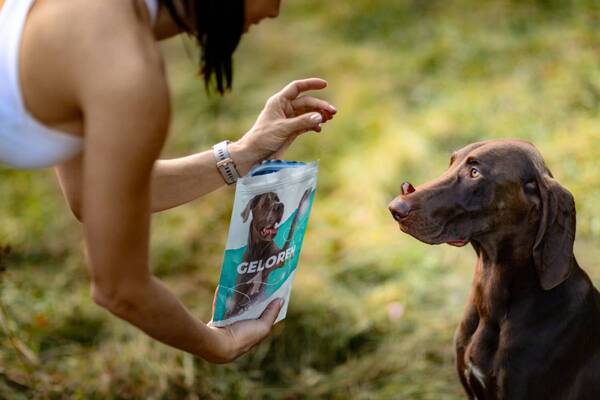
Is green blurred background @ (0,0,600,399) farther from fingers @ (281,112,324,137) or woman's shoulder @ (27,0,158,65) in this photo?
woman's shoulder @ (27,0,158,65)

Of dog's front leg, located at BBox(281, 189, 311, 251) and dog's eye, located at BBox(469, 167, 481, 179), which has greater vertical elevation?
dog's eye, located at BBox(469, 167, 481, 179)

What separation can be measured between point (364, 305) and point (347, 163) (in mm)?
1737

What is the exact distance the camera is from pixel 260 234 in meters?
2.54

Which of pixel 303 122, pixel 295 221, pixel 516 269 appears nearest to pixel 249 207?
pixel 295 221

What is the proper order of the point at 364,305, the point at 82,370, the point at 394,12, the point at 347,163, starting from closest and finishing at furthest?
the point at 82,370
the point at 364,305
the point at 347,163
the point at 394,12

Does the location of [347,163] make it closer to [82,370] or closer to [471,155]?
[82,370]

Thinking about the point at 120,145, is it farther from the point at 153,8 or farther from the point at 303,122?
the point at 303,122

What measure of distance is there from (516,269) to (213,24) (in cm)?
130

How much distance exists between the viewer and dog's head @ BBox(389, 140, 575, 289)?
2.62 metres

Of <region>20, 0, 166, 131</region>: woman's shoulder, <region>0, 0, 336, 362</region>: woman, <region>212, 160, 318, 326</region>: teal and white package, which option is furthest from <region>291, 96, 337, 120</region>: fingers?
<region>20, 0, 166, 131</region>: woman's shoulder

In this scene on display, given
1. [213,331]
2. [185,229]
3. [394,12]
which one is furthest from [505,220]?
[394,12]

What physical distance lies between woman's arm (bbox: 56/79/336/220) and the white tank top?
66 centimetres

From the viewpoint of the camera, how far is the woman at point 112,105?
178 cm

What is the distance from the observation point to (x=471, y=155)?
2.69m
